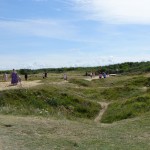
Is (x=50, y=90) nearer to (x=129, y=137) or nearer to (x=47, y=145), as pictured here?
(x=129, y=137)

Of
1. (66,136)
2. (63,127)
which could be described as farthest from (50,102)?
(66,136)

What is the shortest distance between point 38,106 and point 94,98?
1284 centimetres

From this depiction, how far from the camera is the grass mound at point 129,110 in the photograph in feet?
95.3

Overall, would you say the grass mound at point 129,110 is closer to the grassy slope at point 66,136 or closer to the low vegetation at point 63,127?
the low vegetation at point 63,127

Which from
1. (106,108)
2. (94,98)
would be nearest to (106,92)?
(94,98)

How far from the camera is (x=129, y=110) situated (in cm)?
3045

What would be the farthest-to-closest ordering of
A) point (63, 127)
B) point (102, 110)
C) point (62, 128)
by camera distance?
1. point (102, 110)
2. point (63, 127)
3. point (62, 128)

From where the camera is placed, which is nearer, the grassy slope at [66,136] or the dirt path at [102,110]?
the grassy slope at [66,136]

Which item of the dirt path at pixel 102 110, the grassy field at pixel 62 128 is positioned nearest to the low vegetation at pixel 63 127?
the grassy field at pixel 62 128

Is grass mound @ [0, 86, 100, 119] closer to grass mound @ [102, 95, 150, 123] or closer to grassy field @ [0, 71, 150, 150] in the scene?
grassy field @ [0, 71, 150, 150]

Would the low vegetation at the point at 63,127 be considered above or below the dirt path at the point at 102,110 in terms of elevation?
above

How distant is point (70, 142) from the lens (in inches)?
607

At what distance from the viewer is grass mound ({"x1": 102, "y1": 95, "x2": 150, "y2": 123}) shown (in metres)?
29.0

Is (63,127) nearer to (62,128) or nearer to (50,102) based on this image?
(62,128)
